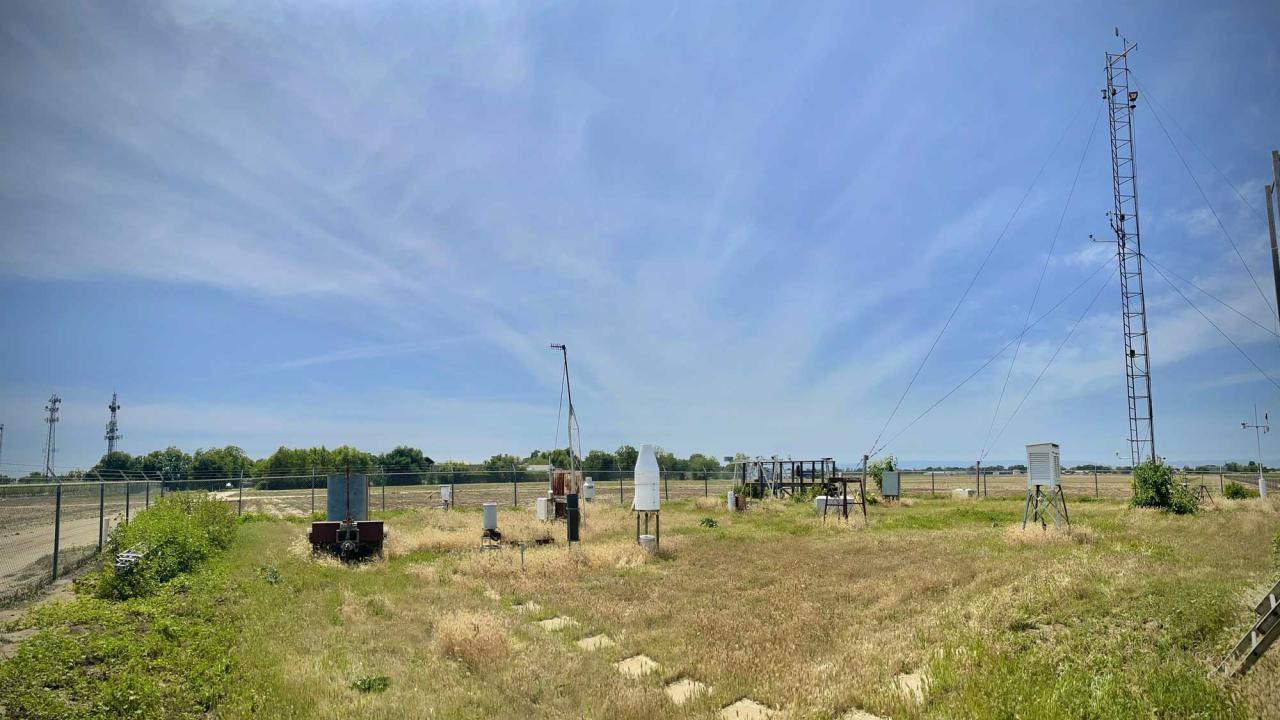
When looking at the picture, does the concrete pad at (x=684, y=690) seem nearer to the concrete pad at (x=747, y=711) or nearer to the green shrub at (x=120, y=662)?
the concrete pad at (x=747, y=711)

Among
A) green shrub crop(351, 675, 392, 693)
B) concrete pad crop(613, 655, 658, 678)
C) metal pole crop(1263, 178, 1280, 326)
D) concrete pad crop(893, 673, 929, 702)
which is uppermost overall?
metal pole crop(1263, 178, 1280, 326)

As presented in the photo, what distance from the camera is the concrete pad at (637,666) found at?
8.33 meters

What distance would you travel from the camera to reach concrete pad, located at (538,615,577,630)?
10859mm

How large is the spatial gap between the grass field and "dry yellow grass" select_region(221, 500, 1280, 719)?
0.04 m

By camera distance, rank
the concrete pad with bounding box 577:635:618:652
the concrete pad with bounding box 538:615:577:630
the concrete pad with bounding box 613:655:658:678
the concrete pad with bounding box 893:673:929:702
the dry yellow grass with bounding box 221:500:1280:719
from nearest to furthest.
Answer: the concrete pad with bounding box 893:673:929:702 < the dry yellow grass with bounding box 221:500:1280:719 < the concrete pad with bounding box 613:655:658:678 < the concrete pad with bounding box 577:635:618:652 < the concrete pad with bounding box 538:615:577:630

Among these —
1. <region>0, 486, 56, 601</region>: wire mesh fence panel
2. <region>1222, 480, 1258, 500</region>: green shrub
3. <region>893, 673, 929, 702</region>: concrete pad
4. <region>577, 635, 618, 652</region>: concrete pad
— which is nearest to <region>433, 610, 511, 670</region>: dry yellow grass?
<region>577, 635, 618, 652</region>: concrete pad

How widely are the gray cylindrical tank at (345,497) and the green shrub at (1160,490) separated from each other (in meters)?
28.4

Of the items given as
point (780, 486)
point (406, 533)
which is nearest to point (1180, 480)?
point (780, 486)

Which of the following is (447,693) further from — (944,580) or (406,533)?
(406,533)

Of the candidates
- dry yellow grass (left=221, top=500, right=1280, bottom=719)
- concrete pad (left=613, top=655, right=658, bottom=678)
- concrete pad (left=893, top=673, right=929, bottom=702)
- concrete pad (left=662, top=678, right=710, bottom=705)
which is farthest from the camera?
concrete pad (left=613, top=655, right=658, bottom=678)

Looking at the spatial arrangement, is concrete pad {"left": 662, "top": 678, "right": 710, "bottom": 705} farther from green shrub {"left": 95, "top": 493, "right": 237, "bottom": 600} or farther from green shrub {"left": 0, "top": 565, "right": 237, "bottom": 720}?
green shrub {"left": 95, "top": 493, "right": 237, "bottom": 600}

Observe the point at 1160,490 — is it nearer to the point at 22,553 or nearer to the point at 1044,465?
the point at 1044,465

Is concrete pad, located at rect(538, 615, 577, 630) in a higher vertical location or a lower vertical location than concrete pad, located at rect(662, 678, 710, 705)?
lower

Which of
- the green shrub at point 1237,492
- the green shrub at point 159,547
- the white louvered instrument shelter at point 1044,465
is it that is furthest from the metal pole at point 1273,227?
the green shrub at point 1237,492
